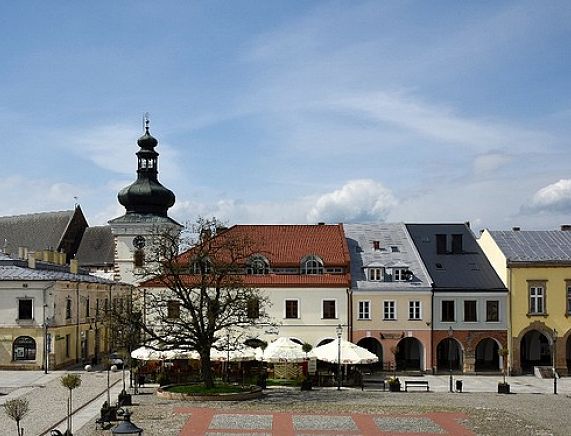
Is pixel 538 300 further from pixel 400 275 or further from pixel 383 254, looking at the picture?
pixel 383 254

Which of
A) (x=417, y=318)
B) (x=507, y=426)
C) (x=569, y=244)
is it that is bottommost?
(x=507, y=426)

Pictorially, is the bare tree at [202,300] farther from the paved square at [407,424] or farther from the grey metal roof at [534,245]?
the grey metal roof at [534,245]

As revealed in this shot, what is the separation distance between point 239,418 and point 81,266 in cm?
5178

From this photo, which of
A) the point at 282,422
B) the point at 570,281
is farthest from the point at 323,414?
the point at 570,281

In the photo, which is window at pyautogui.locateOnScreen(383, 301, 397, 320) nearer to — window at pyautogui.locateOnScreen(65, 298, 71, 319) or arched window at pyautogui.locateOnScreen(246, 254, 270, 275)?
arched window at pyautogui.locateOnScreen(246, 254, 270, 275)

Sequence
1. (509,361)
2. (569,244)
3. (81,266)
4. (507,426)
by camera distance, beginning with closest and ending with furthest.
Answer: (507,426) < (509,361) < (569,244) < (81,266)

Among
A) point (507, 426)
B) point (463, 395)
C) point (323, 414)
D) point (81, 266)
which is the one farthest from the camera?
point (81, 266)

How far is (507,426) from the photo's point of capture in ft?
108

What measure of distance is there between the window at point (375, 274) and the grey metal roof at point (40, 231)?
38767 mm

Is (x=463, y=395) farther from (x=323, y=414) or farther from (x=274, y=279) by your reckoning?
(x=274, y=279)

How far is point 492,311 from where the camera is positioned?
174 ft

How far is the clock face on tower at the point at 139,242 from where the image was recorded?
73562 mm

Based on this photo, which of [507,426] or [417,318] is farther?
[417,318]

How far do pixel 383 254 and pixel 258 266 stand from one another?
838cm
